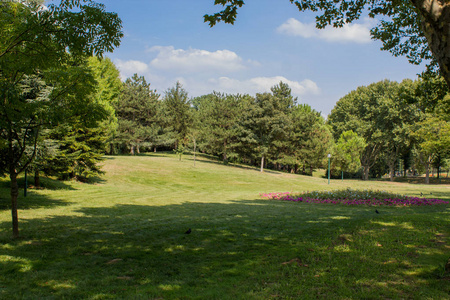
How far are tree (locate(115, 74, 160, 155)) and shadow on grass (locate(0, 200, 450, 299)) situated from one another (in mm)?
43715

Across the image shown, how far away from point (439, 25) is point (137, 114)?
53.5 meters

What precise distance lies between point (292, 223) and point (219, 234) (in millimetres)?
2323

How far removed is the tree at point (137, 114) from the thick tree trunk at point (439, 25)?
1922 inches

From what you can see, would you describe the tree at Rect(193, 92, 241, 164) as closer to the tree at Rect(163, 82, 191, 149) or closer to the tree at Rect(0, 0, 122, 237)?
the tree at Rect(163, 82, 191, 149)

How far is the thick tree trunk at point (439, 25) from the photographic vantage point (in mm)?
3629

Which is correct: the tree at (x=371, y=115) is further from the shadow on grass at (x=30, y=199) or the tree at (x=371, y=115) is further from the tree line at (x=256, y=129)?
the shadow on grass at (x=30, y=199)

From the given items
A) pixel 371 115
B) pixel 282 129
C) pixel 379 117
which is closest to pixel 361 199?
pixel 282 129

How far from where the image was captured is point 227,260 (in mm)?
5340

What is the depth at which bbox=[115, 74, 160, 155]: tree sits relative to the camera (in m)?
50.3

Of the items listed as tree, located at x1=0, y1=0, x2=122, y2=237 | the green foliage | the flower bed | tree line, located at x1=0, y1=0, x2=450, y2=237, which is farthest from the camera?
the green foliage

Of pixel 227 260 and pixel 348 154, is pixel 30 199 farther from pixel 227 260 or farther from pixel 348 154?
pixel 348 154

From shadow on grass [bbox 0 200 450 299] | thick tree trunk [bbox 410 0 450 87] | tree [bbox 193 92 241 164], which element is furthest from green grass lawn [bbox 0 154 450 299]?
tree [bbox 193 92 241 164]

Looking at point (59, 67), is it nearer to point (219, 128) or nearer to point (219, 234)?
point (219, 234)

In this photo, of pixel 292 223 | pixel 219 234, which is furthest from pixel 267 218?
pixel 219 234
